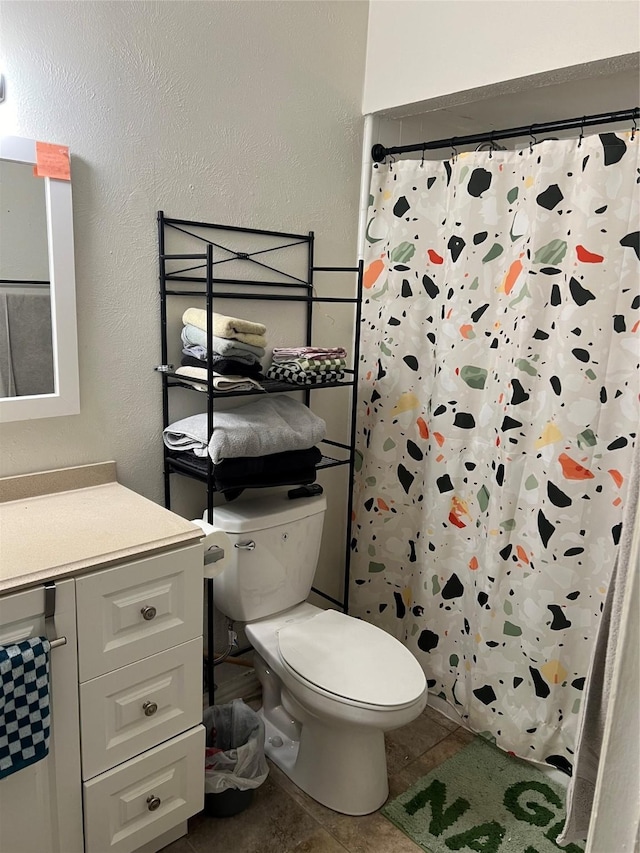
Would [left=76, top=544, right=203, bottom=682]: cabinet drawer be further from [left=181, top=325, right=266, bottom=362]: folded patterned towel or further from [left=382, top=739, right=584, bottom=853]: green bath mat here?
[left=382, top=739, right=584, bottom=853]: green bath mat

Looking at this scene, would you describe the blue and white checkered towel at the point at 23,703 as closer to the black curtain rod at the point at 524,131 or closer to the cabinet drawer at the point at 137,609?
the cabinet drawer at the point at 137,609

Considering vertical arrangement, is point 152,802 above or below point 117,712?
below

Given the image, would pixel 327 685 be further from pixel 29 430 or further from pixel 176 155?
pixel 176 155

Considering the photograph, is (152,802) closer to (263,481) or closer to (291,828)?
(291,828)

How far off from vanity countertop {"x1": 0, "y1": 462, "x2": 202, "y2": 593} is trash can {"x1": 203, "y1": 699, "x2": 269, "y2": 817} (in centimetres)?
70

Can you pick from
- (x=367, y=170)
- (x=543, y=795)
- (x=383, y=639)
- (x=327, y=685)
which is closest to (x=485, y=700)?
(x=543, y=795)

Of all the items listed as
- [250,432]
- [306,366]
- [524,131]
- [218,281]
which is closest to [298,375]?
[306,366]

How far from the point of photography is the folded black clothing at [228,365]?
174 centimetres

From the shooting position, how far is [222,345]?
1.73 metres

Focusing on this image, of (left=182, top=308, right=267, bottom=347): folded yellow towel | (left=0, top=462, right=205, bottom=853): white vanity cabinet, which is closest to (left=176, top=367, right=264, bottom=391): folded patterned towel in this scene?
(left=182, top=308, right=267, bottom=347): folded yellow towel

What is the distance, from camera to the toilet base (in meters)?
1.81

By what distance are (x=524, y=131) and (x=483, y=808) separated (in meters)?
1.94

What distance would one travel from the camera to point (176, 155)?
5.97ft

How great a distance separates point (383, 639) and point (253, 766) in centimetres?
50
